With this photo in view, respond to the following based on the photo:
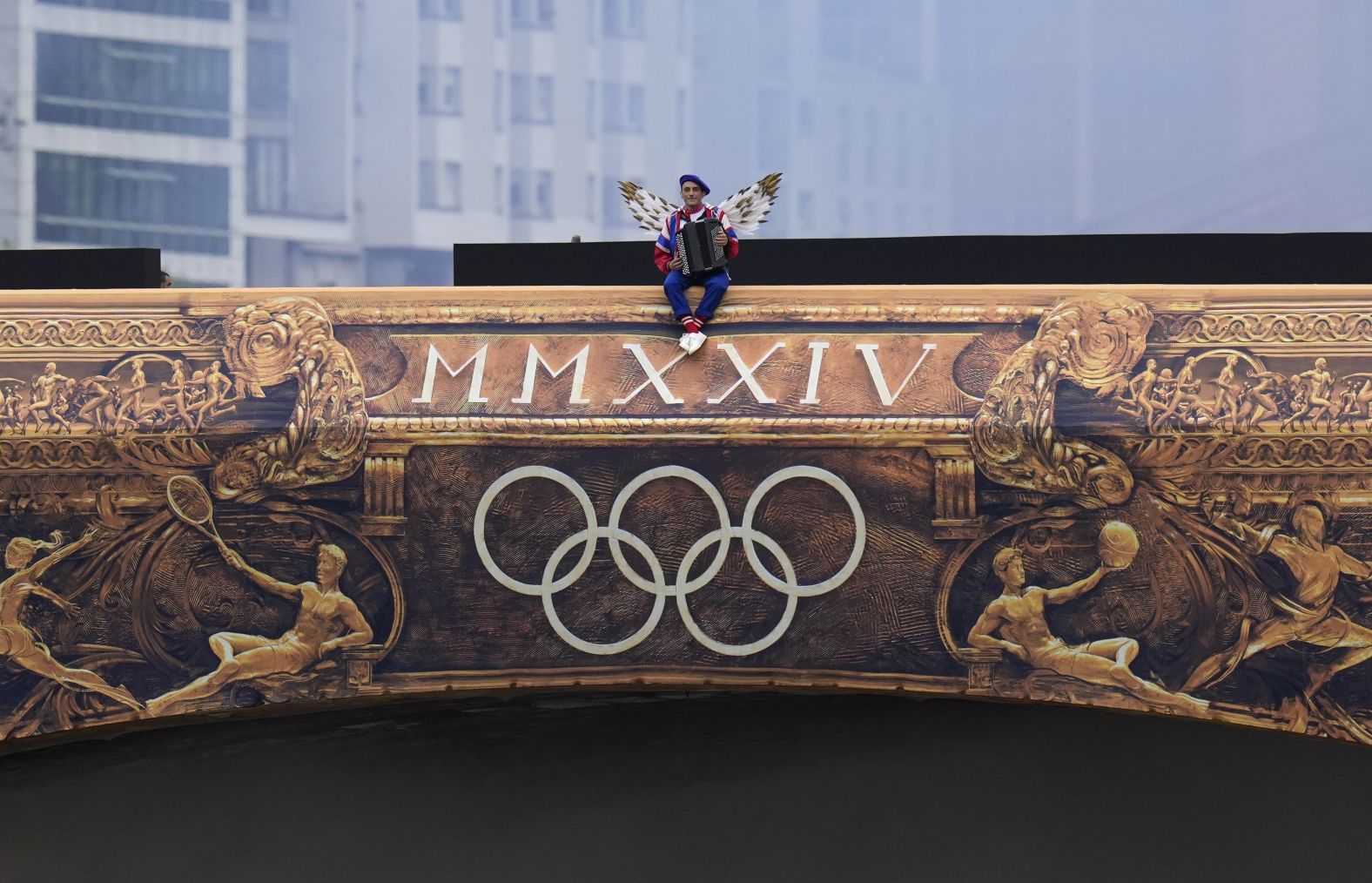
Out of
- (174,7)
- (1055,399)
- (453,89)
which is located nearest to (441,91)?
(453,89)

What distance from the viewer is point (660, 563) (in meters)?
6.98

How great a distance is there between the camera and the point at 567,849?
24.5ft

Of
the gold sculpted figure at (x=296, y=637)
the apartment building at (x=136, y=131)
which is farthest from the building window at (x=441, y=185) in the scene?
the gold sculpted figure at (x=296, y=637)

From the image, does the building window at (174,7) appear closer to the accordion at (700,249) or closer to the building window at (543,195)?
the building window at (543,195)

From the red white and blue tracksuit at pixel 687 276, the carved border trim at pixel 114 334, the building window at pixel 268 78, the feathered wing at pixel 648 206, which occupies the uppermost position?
the building window at pixel 268 78

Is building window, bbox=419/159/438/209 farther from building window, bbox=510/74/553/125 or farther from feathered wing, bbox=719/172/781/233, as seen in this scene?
feathered wing, bbox=719/172/781/233

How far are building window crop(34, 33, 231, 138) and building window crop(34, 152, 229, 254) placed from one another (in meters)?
0.52

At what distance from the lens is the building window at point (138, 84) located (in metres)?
17.7

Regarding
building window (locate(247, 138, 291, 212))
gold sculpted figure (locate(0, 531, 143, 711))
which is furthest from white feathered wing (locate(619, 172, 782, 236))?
building window (locate(247, 138, 291, 212))

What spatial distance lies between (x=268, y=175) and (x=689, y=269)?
10855mm

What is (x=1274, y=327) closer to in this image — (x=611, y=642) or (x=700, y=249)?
(x=700, y=249)

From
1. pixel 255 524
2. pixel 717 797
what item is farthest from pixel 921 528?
pixel 255 524

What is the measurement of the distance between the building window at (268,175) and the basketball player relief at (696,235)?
9.81m

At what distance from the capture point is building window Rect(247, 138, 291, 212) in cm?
1650
